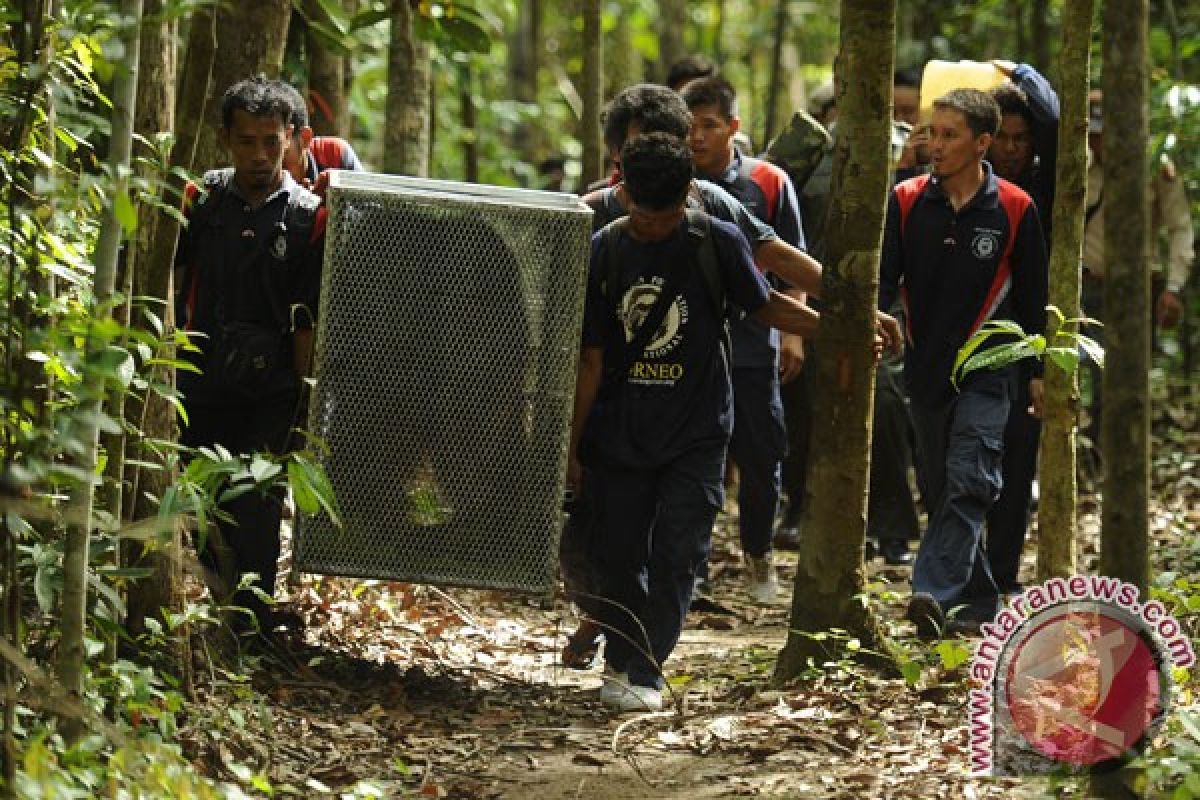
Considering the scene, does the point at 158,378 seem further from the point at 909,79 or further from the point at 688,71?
the point at 909,79

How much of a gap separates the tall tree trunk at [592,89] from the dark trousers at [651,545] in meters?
4.24

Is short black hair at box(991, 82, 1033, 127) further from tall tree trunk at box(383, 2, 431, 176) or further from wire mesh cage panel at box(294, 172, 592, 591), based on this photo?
tall tree trunk at box(383, 2, 431, 176)

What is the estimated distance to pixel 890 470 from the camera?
10477 mm

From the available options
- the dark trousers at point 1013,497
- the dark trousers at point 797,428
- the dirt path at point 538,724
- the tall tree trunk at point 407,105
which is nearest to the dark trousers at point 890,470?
the dark trousers at point 797,428

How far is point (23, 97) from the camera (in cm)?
526

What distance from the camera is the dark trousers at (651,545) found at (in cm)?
697

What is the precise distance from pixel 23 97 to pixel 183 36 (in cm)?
824

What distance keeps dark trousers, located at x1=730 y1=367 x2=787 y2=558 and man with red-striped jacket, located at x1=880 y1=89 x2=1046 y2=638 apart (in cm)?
90

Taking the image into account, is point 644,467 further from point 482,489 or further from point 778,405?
point 778,405

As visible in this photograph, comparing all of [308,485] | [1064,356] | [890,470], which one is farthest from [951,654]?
[890,470]

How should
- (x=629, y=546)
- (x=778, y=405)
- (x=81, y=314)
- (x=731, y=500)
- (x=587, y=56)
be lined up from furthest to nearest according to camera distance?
(x=731, y=500), (x=587, y=56), (x=778, y=405), (x=629, y=546), (x=81, y=314)

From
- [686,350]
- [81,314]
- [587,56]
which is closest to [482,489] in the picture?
[686,350]

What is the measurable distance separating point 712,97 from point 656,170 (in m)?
2.47

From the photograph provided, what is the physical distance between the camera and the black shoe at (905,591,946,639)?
7.69 metres
